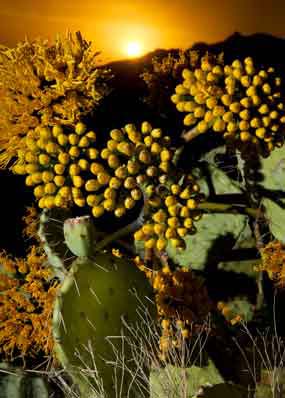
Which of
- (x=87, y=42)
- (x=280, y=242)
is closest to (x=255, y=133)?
(x=280, y=242)

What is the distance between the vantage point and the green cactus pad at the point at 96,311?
1211mm

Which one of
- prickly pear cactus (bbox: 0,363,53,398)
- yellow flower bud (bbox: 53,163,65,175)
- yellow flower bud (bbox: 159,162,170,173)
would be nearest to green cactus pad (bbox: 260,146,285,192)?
yellow flower bud (bbox: 159,162,170,173)

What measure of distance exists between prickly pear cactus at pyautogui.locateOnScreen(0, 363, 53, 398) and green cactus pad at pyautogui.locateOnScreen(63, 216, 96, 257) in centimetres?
53

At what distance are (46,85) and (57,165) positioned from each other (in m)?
0.32

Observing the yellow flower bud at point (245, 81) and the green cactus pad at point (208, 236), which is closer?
the yellow flower bud at point (245, 81)

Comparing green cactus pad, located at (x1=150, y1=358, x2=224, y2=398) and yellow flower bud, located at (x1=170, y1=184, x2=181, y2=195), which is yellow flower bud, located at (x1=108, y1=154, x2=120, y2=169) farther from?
green cactus pad, located at (x1=150, y1=358, x2=224, y2=398)

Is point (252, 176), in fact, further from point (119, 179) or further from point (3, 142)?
point (3, 142)

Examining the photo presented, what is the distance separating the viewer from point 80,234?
124 cm

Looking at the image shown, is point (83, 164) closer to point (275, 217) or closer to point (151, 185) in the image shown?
point (151, 185)

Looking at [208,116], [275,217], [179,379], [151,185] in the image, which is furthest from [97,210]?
[275,217]

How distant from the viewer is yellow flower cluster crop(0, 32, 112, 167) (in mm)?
1473

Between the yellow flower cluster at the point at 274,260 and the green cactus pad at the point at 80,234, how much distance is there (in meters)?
0.58

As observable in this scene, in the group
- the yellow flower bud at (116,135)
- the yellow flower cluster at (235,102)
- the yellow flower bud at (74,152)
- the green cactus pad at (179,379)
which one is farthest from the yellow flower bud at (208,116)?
the green cactus pad at (179,379)

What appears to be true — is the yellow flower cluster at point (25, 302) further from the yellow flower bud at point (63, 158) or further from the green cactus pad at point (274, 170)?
the green cactus pad at point (274, 170)
